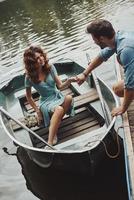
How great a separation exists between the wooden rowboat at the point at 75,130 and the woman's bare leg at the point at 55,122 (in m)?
0.19

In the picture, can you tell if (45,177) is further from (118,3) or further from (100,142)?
(118,3)

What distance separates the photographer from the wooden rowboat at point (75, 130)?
270 inches

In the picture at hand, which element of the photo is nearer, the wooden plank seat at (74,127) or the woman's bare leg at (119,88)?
the woman's bare leg at (119,88)

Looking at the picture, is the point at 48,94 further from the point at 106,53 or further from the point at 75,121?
the point at 106,53

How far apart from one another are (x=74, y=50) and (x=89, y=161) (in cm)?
1088

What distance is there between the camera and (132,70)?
5941mm

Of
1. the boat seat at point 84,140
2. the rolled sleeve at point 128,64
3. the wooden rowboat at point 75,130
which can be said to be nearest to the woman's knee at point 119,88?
the wooden rowboat at point 75,130

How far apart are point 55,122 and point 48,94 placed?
0.80 meters

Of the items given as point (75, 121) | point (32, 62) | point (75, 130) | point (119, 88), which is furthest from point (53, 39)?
point (119, 88)

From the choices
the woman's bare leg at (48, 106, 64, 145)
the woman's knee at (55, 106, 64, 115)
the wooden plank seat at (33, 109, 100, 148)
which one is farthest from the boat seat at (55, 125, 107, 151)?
the woman's knee at (55, 106, 64, 115)

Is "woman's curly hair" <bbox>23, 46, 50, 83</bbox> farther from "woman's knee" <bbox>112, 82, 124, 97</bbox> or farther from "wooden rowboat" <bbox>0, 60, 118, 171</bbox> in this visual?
"woman's knee" <bbox>112, 82, 124, 97</bbox>

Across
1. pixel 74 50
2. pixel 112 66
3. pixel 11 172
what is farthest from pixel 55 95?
pixel 74 50

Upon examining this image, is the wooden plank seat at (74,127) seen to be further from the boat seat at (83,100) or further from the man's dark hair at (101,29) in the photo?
the man's dark hair at (101,29)

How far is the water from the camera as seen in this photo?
25.5 feet
